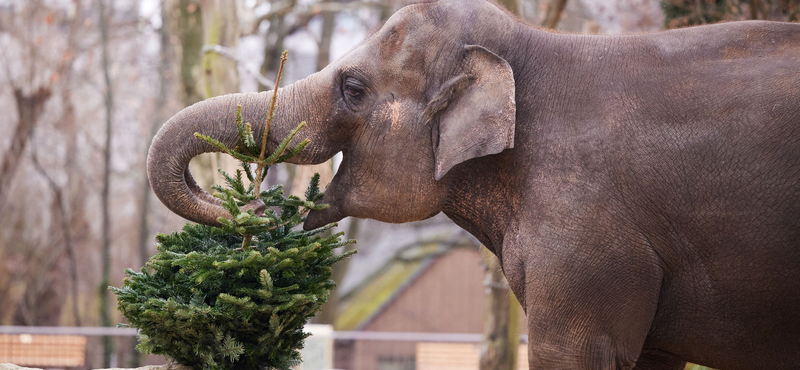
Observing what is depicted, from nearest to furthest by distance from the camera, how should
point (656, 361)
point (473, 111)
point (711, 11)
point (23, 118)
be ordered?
point (473, 111), point (656, 361), point (711, 11), point (23, 118)

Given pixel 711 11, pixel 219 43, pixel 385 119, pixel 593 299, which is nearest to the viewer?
pixel 593 299

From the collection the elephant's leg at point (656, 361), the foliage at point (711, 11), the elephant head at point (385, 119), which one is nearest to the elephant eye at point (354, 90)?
the elephant head at point (385, 119)

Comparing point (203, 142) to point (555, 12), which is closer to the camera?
point (203, 142)

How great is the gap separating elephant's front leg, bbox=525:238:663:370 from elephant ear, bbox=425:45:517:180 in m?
0.46

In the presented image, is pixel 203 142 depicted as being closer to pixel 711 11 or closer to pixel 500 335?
pixel 711 11

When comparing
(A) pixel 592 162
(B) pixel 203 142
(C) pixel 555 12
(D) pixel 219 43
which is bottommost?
(A) pixel 592 162

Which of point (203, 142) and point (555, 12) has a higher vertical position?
point (555, 12)

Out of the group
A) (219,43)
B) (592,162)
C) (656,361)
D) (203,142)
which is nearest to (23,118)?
(219,43)

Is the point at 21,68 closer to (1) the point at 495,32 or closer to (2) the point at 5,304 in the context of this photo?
(2) the point at 5,304

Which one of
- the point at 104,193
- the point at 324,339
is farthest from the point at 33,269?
the point at 324,339

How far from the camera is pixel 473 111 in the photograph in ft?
9.66

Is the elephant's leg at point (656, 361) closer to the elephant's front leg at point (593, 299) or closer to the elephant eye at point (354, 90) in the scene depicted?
the elephant's front leg at point (593, 299)

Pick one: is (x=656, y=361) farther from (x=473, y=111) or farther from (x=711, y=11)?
(x=711, y=11)

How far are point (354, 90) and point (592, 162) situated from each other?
101 centimetres
